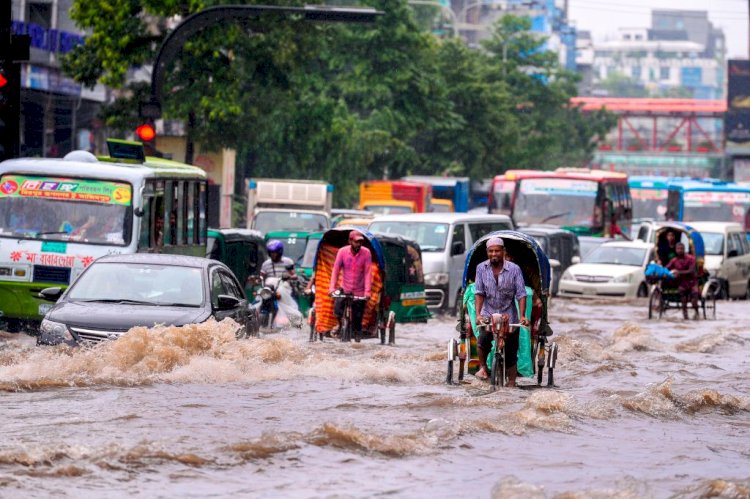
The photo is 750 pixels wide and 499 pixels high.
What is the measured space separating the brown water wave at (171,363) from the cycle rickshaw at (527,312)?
738 mm

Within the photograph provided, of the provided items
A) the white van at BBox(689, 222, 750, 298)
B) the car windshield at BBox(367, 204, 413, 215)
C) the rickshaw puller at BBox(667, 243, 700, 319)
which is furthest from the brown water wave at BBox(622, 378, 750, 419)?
the car windshield at BBox(367, 204, 413, 215)

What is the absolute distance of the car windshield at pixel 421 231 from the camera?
28734 millimetres

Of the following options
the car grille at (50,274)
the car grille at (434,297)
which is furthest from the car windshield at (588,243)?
the car grille at (50,274)

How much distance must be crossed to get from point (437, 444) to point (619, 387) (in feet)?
18.5

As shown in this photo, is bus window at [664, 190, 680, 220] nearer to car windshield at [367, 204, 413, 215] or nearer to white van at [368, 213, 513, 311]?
car windshield at [367, 204, 413, 215]

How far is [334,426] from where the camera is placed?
12.1m

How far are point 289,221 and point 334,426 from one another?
23537mm

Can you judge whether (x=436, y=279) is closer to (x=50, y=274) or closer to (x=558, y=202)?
(x=50, y=274)

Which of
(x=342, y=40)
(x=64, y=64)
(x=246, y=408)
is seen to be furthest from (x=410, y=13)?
(x=246, y=408)

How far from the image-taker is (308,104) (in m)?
49.2

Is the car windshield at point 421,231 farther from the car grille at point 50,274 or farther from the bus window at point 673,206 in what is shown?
the bus window at point 673,206

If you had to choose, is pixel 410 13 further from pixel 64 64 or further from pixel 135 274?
pixel 135 274

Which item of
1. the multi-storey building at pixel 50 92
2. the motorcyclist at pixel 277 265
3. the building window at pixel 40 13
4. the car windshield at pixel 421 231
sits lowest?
the motorcyclist at pixel 277 265

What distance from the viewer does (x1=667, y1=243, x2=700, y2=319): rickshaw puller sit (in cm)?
2917
